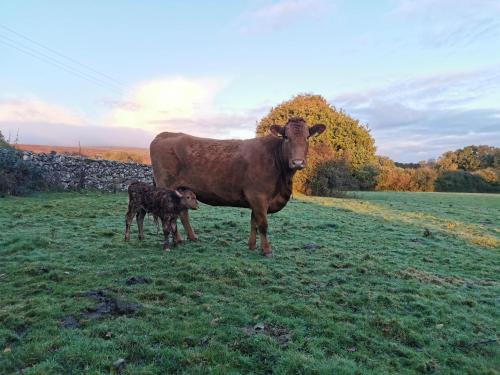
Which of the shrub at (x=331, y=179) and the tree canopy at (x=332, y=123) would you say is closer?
the shrub at (x=331, y=179)

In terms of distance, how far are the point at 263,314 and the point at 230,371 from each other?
55.4 inches

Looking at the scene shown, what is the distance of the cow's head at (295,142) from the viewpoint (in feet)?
25.9

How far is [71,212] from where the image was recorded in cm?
1397

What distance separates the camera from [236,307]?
18.4ft

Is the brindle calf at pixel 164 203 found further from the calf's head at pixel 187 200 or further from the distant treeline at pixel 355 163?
the distant treeline at pixel 355 163

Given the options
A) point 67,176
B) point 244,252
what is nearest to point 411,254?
point 244,252

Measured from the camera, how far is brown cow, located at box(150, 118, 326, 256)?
8.60 metres

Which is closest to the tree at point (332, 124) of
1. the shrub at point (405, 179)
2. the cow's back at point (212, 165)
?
the shrub at point (405, 179)

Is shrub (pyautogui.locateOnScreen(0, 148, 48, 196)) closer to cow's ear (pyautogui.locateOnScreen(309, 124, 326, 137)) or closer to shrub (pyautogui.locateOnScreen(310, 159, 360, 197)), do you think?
cow's ear (pyautogui.locateOnScreen(309, 124, 326, 137))

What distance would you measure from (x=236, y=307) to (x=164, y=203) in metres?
3.87

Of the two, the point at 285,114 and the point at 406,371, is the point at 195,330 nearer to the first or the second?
the point at 406,371

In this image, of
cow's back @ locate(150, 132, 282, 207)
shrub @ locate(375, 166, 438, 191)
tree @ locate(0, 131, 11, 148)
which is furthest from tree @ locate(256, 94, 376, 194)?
cow's back @ locate(150, 132, 282, 207)

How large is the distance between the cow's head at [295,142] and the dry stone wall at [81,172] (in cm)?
1640

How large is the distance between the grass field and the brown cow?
1.10m
